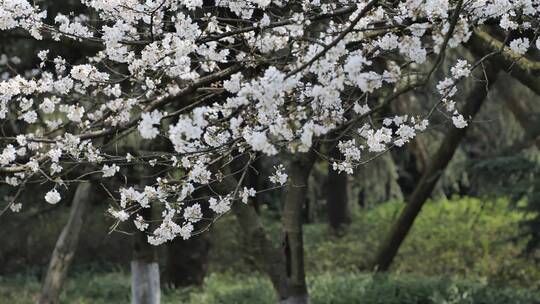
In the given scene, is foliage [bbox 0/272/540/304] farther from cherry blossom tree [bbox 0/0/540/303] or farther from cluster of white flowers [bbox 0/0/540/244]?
cluster of white flowers [bbox 0/0/540/244]

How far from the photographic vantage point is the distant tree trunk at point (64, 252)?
7.50 m

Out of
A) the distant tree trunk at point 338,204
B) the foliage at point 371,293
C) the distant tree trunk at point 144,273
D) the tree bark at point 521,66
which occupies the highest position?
the distant tree trunk at point 338,204

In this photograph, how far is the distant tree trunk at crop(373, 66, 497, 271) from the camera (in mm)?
9219

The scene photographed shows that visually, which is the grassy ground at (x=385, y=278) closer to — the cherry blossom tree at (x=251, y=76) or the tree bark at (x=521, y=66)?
the tree bark at (x=521, y=66)

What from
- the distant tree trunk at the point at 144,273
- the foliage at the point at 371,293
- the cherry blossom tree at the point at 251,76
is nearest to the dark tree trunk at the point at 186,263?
the foliage at the point at 371,293

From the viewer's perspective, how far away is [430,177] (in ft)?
30.7

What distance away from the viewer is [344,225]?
56.6ft

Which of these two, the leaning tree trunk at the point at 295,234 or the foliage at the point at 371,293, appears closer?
the leaning tree trunk at the point at 295,234

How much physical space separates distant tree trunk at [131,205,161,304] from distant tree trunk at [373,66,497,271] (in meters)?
3.80

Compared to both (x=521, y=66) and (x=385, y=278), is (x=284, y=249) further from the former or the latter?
(x=521, y=66)

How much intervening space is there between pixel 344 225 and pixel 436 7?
570 inches

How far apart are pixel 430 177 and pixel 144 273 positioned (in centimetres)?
394

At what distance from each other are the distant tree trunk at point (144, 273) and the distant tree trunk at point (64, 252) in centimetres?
89

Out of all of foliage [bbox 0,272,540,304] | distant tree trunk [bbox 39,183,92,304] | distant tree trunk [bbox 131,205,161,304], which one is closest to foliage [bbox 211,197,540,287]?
foliage [bbox 0,272,540,304]
